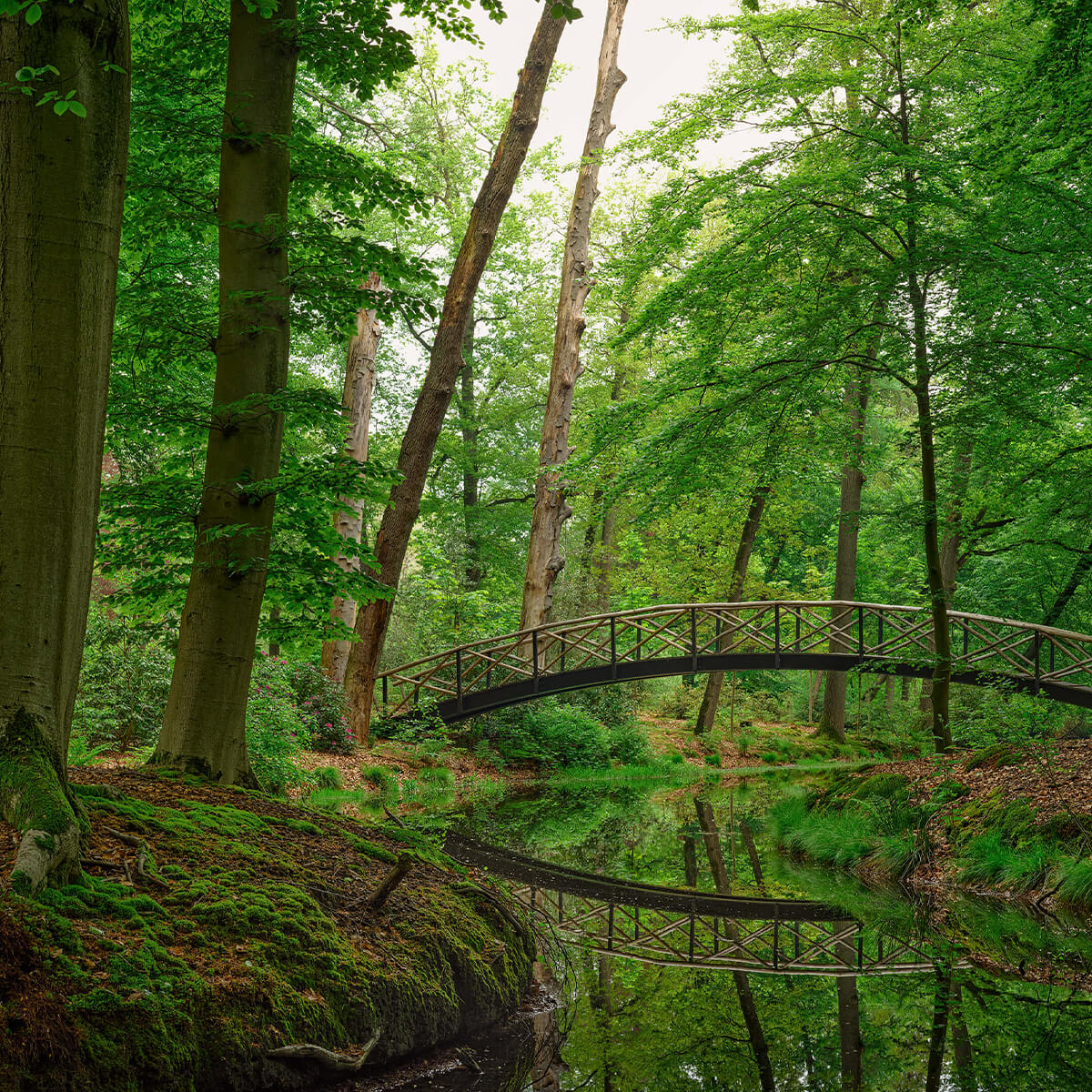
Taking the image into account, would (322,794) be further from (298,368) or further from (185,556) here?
(298,368)

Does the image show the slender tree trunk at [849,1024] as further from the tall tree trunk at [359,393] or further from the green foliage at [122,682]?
the tall tree trunk at [359,393]

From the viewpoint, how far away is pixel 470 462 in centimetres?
2022

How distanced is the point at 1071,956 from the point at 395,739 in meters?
9.82

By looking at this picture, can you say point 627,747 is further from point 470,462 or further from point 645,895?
point 645,895

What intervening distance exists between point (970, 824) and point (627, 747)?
9599 mm

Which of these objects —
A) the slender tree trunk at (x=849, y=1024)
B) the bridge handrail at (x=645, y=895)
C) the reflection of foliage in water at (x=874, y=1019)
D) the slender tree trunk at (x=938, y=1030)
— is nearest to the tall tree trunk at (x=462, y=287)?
the bridge handrail at (x=645, y=895)

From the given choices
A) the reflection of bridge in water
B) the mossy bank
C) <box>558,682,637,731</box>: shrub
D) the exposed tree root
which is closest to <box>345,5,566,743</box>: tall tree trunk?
the reflection of bridge in water

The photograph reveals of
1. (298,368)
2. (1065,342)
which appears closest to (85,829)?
(1065,342)

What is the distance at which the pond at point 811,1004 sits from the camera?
341cm

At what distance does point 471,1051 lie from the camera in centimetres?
354

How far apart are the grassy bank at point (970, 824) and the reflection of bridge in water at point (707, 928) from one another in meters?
1.35

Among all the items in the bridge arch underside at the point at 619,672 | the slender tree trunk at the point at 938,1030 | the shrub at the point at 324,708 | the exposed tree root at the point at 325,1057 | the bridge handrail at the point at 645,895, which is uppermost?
the bridge arch underside at the point at 619,672

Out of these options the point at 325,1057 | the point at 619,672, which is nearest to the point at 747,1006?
the point at 325,1057

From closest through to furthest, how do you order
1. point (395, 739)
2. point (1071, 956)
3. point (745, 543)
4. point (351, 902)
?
point (351, 902)
point (1071, 956)
point (395, 739)
point (745, 543)
